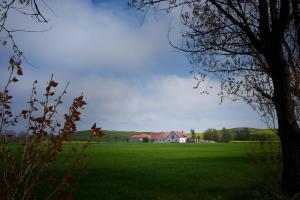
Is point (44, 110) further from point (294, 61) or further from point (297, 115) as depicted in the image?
point (294, 61)

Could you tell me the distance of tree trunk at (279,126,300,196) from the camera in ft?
31.6

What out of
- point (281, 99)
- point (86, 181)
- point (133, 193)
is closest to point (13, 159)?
point (281, 99)

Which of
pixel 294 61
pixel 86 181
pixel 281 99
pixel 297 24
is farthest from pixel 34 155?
pixel 86 181

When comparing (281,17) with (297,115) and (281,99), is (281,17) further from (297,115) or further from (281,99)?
(297,115)

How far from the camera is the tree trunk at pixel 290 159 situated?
31.6ft

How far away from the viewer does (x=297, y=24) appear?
11.8 meters

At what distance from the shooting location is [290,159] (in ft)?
31.9

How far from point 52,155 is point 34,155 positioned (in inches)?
11.0

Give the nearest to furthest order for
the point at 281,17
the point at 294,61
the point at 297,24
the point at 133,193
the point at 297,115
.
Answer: the point at 281,17 → the point at 297,115 → the point at 297,24 → the point at 294,61 → the point at 133,193

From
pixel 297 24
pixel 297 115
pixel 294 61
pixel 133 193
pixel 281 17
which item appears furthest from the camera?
pixel 133 193

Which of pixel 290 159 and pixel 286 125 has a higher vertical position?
pixel 286 125

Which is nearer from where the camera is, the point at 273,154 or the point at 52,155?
the point at 52,155

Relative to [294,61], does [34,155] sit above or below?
below

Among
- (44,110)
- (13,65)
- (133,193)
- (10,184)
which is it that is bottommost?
(133,193)
